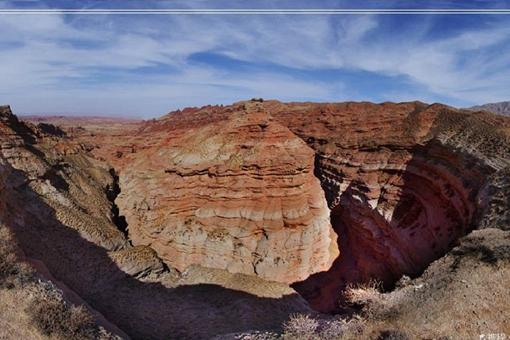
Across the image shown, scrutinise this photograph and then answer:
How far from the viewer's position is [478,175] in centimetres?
1856

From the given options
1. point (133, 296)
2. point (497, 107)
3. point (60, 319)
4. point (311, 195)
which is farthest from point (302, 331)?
point (497, 107)

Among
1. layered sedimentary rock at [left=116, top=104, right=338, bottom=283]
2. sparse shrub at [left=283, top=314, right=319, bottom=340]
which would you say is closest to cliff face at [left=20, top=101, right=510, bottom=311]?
layered sedimentary rock at [left=116, top=104, right=338, bottom=283]

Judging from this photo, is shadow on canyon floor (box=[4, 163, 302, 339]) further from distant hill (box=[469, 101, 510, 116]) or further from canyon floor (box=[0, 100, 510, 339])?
distant hill (box=[469, 101, 510, 116])

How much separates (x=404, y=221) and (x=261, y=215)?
29.9ft

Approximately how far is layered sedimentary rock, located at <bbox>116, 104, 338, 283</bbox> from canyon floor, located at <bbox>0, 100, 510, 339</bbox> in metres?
0.10

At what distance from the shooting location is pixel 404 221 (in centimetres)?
2238

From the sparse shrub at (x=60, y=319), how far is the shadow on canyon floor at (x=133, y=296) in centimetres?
619

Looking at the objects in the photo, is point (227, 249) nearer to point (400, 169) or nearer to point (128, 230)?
point (128, 230)

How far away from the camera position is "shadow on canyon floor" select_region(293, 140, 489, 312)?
63.1 feet

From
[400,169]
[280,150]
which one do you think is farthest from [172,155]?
[400,169]

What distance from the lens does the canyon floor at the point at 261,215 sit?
16828mm

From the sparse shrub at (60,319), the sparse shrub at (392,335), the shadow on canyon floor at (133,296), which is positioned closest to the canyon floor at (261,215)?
the shadow on canyon floor at (133,296)

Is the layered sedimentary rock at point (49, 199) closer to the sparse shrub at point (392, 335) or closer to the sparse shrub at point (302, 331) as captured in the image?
the sparse shrub at point (302, 331)

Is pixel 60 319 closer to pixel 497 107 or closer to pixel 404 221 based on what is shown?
pixel 404 221
